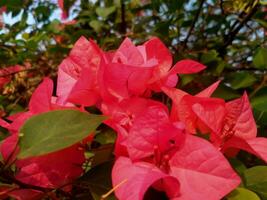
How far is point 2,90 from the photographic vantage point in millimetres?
1074

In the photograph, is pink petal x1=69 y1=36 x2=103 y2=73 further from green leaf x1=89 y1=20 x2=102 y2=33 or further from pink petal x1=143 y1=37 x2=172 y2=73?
green leaf x1=89 y1=20 x2=102 y2=33

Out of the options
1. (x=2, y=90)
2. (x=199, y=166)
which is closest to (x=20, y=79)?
(x=2, y=90)

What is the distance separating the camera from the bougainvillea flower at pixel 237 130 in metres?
0.43

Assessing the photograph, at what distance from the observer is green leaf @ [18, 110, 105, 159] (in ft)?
1.18

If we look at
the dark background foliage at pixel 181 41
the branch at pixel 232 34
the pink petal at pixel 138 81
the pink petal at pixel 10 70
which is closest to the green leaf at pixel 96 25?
the dark background foliage at pixel 181 41

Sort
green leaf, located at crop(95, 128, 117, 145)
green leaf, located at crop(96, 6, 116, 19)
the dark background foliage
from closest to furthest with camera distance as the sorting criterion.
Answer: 1. green leaf, located at crop(95, 128, 117, 145)
2. the dark background foliage
3. green leaf, located at crop(96, 6, 116, 19)

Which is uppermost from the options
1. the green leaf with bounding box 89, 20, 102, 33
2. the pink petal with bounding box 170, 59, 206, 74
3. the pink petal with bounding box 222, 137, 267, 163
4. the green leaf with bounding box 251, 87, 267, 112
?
the pink petal with bounding box 170, 59, 206, 74

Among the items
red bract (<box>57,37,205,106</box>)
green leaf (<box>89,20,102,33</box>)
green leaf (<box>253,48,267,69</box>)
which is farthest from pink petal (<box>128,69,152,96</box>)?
green leaf (<box>89,20,102,33</box>)

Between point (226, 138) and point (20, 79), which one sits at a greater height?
point (226, 138)

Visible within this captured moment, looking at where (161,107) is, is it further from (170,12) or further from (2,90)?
(2,90)

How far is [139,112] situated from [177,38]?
621 mm

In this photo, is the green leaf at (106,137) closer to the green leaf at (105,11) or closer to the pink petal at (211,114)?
the pink petal at (211,114)

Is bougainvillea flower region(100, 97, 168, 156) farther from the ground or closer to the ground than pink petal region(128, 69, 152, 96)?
closer to the ground

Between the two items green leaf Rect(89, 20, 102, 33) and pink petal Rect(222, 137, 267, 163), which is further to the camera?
green leaf Rect(89, 20, 102, 33)
